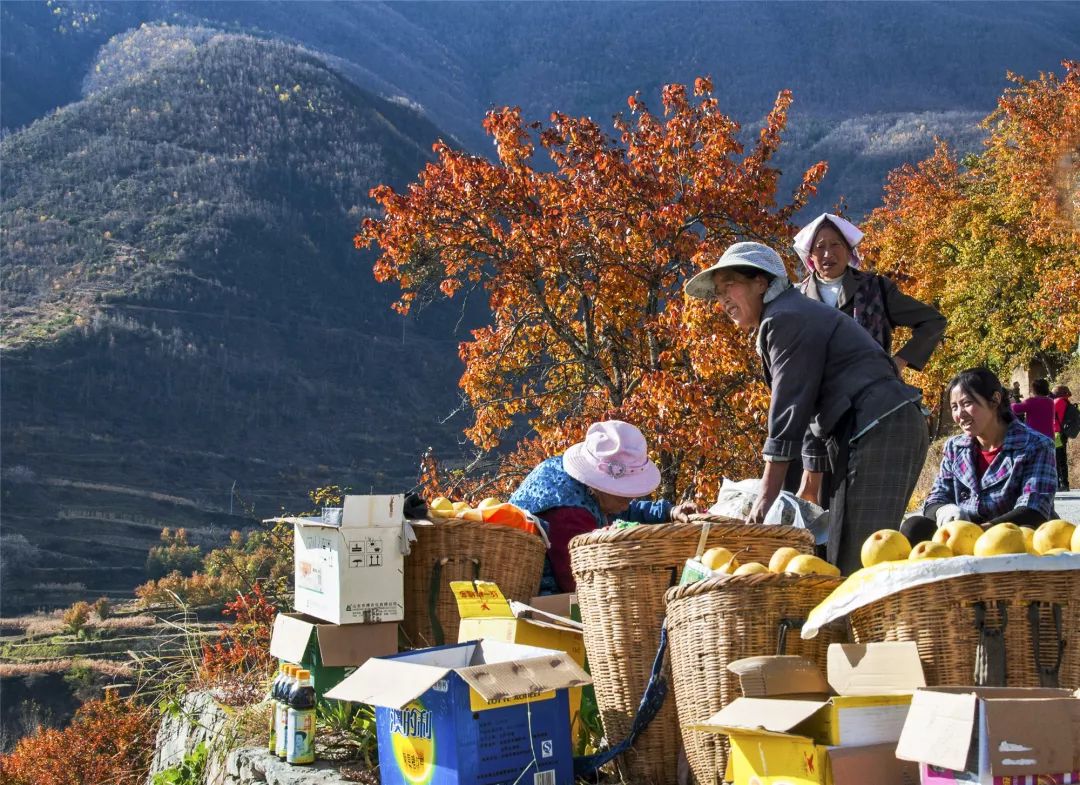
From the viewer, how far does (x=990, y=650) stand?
2.71m

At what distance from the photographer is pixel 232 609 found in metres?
8.30

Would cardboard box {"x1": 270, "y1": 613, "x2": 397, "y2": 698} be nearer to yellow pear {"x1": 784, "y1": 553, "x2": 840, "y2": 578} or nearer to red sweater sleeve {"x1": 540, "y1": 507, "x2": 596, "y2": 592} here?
red sweater sleeve {"x1": 540, "y1": 507, "x2": 596, "y2": 592}

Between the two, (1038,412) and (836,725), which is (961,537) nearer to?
(836,725)

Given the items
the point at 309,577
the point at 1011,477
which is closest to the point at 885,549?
the point at 1011,477

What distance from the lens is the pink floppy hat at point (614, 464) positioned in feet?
15.2

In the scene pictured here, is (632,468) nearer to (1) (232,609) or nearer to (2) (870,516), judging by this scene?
(2) (870,516)

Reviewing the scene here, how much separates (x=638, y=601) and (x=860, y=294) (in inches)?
79.1

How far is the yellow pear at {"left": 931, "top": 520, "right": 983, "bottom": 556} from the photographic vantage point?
2982 mm

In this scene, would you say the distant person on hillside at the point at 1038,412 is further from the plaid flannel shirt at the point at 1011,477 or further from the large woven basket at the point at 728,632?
the large woven basket at the point at 728,632

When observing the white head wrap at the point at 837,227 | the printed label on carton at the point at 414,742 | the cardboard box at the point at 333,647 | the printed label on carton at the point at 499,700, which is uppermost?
the white head wrap at the point at 837,227

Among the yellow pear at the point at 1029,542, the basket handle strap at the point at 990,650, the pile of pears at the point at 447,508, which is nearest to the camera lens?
the basket handle strap at the point at 990,650

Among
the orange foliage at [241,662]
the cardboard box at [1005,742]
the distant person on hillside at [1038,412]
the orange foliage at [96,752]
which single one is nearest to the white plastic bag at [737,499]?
the cardboard box at [1005,742]

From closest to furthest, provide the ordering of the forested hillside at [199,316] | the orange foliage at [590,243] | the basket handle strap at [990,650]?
the basket handle strap at [990,650]
the orange foliage at [590,243]
the forested hillside at [199,316]

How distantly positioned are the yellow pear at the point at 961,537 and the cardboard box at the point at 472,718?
104 cm
